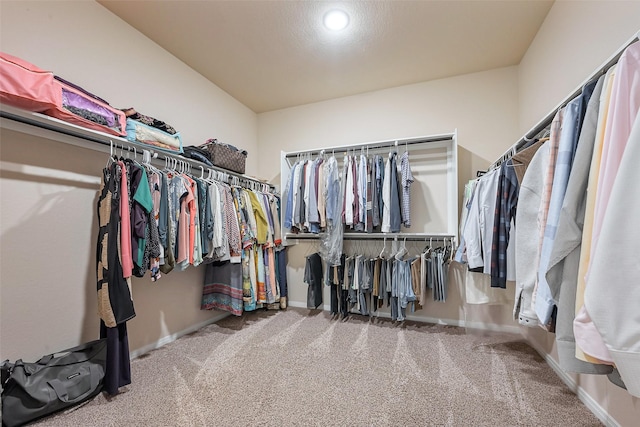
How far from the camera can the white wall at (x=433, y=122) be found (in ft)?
8.55

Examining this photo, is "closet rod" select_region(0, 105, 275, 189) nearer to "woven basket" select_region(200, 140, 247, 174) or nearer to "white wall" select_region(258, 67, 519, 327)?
"woven basket" select_region(200, 140, 247, 174)

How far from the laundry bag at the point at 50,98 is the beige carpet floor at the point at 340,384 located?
64.4 inches

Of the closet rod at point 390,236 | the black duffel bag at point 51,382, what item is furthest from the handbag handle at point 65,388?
the closet rod at point 390,236

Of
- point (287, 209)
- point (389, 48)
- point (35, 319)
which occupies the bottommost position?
point (35, 319)

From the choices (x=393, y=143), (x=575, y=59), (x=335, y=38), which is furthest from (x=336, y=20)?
(x=575, y=59)

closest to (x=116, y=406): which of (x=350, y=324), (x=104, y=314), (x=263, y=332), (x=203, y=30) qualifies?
(x=104, y=314)

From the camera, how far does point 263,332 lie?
248 cm

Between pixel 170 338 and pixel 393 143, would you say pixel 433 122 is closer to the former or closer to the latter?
pixel 393 143

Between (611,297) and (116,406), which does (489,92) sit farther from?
(116,406)

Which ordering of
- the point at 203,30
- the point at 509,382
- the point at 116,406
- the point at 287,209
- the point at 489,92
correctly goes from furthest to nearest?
the point at 287,209, the point at 489,92, the point at 203,30, the point at 509,382, the point at 116,406

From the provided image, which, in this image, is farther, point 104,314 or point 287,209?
point 287,209

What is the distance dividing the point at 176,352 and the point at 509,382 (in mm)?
2435

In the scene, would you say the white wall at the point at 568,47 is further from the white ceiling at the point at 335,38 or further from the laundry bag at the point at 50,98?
the laundry bag at the point at 50,98

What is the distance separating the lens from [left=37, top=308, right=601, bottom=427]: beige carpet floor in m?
1.39
